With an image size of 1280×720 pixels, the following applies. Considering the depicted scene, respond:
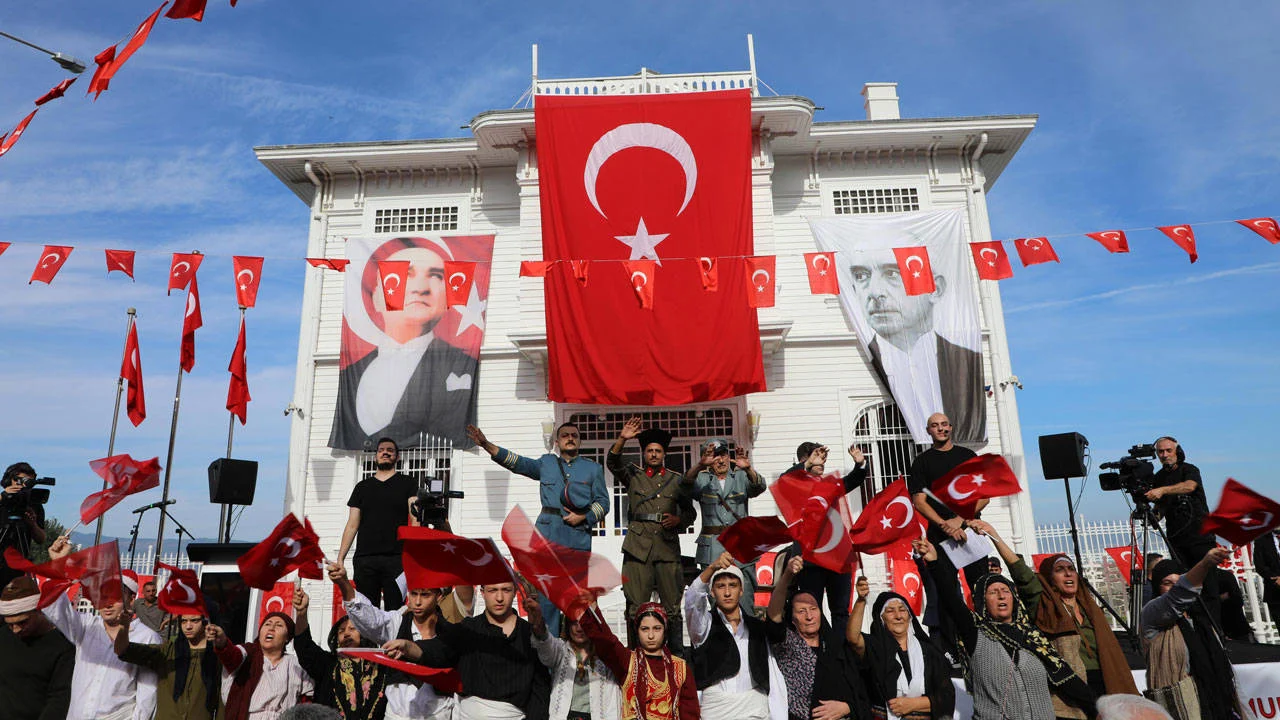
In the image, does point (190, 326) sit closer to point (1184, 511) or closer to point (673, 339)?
point (673, 339)

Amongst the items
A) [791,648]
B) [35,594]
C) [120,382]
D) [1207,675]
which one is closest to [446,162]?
[120,382]

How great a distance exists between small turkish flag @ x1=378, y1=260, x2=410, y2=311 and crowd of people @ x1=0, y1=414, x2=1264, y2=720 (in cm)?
652

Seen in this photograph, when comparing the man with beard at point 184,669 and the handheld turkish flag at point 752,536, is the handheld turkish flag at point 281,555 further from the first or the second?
the handheld turkish flag at point 752,536

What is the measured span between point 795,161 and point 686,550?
6.74 meters

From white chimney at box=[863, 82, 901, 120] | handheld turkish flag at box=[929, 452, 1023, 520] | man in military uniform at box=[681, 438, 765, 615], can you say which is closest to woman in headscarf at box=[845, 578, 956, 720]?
handheld turkish flag at box=[929, 452, 1023, 520]

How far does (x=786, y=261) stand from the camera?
1301cm

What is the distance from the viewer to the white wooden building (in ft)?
40.1

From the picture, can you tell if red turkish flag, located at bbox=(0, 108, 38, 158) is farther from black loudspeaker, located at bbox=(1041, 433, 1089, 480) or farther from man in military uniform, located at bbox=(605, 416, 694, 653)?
black loudspeaker, located at bbox=(1041, 433, 1089, 480)

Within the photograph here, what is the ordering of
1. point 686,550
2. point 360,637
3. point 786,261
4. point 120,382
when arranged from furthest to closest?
1. point 120,382
2. point 786,261
3. point 686,550
4. point 360,637

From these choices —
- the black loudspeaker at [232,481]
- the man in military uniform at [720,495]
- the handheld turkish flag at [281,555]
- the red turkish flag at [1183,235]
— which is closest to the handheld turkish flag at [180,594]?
the handheld turkish flag at [281,555]

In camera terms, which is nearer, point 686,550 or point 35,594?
point 35,594

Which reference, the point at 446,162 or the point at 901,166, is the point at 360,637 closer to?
the point at 446,162

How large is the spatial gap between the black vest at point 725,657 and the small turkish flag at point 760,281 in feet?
21.2

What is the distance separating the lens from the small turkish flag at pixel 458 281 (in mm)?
11273
